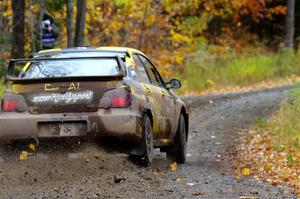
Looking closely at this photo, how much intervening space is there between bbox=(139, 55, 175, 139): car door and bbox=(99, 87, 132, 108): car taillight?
4.62 ft

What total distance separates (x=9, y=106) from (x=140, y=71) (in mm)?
2047

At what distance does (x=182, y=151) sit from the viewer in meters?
11.6

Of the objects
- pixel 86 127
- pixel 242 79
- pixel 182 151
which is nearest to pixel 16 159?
pixel 86 127

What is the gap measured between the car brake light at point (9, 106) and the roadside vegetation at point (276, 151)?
10.3 ft

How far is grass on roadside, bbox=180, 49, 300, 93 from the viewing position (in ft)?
88.8

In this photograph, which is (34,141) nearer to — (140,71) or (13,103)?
(13,103)

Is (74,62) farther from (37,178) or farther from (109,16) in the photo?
(109,16)

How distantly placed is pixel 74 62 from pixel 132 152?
4.63ft

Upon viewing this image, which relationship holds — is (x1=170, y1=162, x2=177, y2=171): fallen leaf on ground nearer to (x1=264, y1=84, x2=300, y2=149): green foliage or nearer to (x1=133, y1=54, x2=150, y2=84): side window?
(x1=133, y1=54, x2=150, y2=84): side window

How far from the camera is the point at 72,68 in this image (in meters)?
9.47

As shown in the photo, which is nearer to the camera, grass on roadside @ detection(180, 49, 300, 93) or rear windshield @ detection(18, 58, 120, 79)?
rear windshield @ detection(18, 58, 120, 79)

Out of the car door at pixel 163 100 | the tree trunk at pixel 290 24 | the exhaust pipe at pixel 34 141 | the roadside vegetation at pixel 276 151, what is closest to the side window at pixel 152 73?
the car door at pixel 163 100

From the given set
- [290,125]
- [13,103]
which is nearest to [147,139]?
[13,103]

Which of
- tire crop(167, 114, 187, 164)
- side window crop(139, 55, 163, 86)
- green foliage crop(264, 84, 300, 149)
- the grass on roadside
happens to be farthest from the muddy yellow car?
the grass on roadside
